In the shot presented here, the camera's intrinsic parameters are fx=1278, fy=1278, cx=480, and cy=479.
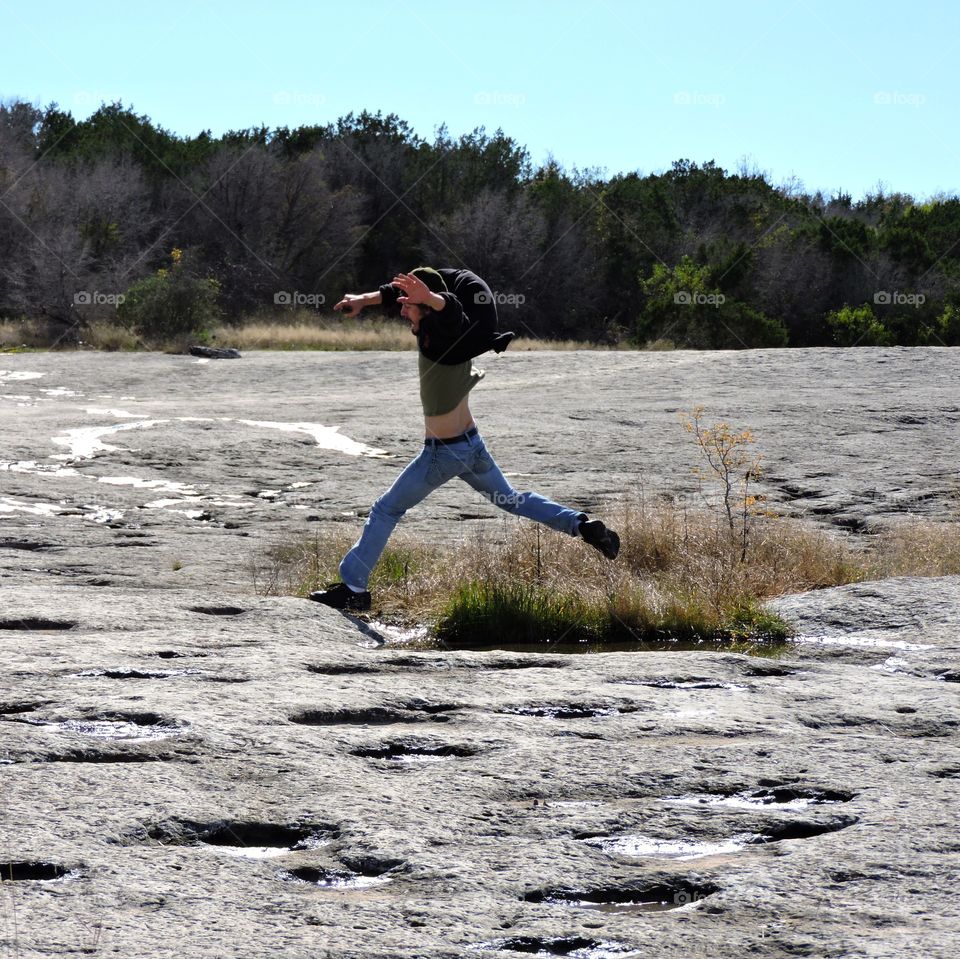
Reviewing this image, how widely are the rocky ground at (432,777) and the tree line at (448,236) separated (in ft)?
73.6

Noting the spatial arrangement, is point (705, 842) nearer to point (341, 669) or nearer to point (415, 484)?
point (341, 669)

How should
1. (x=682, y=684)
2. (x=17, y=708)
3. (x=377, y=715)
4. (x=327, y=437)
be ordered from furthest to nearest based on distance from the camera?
(x=327, y=437), (x=682, y=684), (x=377, y=715), (x=17, y=708)

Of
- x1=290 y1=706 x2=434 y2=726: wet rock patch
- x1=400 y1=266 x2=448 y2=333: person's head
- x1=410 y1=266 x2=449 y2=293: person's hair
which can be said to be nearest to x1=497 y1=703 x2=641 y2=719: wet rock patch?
x1=290 y1=706 x2=434 y2=726: wet rock patch

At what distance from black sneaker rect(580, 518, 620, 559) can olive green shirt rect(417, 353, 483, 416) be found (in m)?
0.94

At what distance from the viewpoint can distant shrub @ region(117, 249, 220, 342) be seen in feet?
86.1

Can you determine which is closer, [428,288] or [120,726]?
[120,726]

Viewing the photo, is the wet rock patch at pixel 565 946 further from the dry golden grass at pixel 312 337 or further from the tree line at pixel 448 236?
the tree line at pixel 448 236

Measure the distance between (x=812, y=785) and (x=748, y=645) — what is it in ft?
7.44

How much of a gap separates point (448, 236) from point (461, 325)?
3304 centimetres

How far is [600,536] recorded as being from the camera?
6.61 metres

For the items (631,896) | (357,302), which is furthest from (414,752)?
(357,302)

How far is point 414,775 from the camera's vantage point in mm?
3963

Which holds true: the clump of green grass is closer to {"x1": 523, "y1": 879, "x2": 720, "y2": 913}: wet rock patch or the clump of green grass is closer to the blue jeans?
the blue jeans

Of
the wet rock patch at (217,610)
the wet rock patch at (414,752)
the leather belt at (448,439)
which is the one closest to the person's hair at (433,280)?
the leather belt at (448,439)
